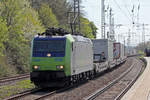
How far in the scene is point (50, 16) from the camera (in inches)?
2105

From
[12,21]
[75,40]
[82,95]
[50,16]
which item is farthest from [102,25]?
[82,95]

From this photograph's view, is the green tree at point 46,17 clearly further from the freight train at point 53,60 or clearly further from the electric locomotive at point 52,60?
the electric locomotive at point 52,60

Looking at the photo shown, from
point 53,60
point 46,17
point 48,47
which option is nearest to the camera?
point 53,60

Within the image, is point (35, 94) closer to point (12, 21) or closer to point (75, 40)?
point (75, 40)

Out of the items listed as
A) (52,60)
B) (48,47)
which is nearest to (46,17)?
(48,47)

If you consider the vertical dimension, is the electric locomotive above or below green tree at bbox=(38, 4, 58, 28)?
below

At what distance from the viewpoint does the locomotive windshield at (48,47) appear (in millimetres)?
17906

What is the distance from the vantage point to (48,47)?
18.1 metres

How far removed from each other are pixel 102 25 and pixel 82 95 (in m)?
34.4

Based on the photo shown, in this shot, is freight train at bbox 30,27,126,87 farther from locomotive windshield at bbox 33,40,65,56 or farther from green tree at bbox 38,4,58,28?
green tree at bbox 38,4,58,28

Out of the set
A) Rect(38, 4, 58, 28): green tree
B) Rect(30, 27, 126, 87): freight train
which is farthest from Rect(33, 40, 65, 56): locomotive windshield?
Rect(38, 4, 58, 28): green tree

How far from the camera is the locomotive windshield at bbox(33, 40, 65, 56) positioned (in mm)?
17906

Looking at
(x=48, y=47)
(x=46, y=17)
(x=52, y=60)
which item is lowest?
(x=52, y=60)

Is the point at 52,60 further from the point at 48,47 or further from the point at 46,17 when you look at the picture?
the point at 46,17
